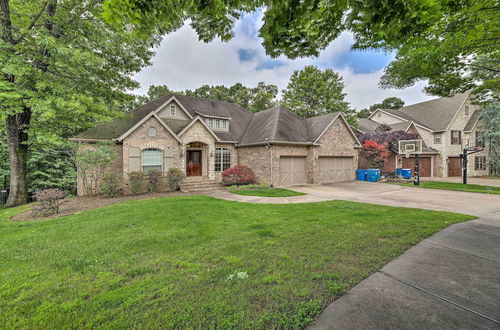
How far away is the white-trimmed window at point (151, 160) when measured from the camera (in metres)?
13.4

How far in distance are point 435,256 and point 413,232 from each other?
1411 mm

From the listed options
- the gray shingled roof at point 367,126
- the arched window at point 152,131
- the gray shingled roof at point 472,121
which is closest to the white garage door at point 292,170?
the arched window at point 152,131

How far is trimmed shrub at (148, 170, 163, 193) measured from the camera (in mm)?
12797

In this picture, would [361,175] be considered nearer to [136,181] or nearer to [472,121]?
[136,181]

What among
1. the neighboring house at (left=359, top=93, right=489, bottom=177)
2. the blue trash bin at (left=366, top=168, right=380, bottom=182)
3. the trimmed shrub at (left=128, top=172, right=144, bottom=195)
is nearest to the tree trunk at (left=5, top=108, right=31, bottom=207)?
the trimmed shrub at (left=128, top=172, right=144, bottom=195)

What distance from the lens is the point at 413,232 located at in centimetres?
529

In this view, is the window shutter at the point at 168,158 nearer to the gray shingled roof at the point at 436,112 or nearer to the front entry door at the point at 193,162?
the front entry door at the point at 193,162

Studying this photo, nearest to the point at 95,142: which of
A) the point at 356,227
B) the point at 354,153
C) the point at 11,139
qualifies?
the point at 11,139

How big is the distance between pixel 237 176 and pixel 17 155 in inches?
485

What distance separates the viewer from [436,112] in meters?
26.0

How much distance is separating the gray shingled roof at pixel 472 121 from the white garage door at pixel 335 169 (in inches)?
694

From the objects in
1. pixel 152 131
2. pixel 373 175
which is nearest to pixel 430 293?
pixel 152 131

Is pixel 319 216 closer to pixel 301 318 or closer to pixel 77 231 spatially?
pixel 301 318

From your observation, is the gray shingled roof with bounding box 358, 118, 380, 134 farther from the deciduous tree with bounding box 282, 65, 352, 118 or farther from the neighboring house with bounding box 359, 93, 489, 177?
the deciduous tree with bounding box 282, 65, 352, 118
